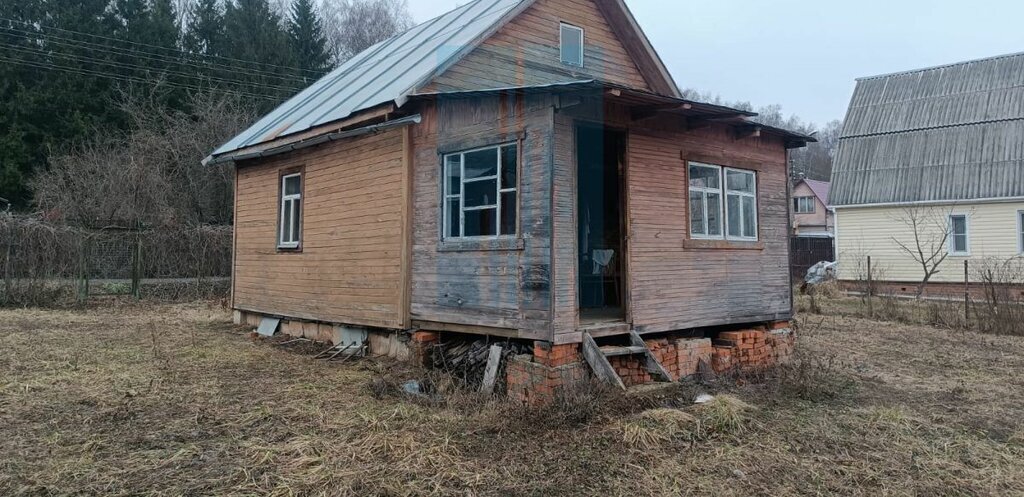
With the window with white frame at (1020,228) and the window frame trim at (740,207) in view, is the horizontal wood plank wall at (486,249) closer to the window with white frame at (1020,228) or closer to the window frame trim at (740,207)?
the window frame trim at (740,207)

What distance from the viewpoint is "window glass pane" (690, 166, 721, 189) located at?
7938 millimetres

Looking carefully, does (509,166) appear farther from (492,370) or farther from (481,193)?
(492,370)

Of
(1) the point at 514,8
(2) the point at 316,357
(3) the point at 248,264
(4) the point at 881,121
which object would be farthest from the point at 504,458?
(4) the point at 881,121

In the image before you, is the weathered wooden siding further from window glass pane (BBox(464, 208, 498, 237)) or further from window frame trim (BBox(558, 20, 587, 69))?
window frame trim (BBox(558, 20, 587, 69))

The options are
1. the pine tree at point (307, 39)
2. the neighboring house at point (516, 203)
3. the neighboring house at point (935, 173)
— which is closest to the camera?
the neighboring house at point (516, 203)

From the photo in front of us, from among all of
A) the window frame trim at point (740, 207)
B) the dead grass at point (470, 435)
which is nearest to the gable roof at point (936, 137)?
the dead grass at point (470, 435)

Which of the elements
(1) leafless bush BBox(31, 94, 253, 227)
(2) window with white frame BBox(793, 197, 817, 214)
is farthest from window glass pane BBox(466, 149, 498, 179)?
(2) window with white frame BBox(793, 197, 817, 214)

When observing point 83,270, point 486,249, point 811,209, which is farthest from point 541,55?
point 811,209

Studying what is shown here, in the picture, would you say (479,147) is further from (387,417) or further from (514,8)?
(514,8)

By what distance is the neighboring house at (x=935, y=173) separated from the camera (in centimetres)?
1934

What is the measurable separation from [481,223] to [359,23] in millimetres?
35582

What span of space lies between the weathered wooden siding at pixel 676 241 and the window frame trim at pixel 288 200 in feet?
17.8

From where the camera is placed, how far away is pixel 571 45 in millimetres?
11477

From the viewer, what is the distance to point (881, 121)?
2356 cm
